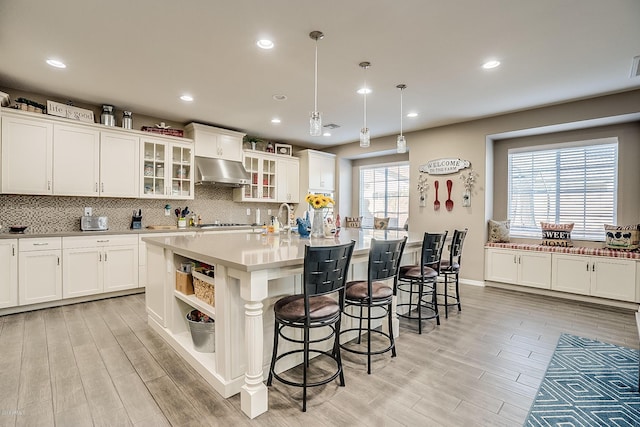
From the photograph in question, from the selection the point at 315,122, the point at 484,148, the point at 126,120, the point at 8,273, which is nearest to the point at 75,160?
the point at 126,120

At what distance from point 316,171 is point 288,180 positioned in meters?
0.68

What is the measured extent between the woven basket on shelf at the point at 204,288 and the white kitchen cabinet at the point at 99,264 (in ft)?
7.97

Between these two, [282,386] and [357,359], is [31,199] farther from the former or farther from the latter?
[357,359]

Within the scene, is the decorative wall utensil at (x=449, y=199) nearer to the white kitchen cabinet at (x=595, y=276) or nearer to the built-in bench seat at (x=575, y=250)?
the built-in bench seat at (x=575, y=250)

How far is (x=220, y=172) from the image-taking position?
5.27 meters

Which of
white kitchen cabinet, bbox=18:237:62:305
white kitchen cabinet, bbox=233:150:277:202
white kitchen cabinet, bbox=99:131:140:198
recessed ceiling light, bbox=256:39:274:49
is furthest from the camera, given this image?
white kitchen cabinet, bbox=233:150:277:202

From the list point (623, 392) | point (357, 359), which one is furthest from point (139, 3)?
point (623, 392)

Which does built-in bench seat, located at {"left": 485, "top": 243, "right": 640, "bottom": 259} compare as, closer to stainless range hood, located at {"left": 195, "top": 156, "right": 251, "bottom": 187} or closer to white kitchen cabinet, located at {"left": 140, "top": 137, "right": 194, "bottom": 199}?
stainless range hood, located at {"left": 195, "top": 156, "right": 251, "bottom": 187}

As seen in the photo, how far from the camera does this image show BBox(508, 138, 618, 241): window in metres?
4.44

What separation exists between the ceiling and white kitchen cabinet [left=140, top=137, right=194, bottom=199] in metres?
0.63

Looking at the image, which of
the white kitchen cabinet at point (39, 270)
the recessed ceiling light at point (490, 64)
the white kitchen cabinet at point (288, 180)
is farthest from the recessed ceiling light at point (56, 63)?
the recessed ceiling light at point (490, 64)

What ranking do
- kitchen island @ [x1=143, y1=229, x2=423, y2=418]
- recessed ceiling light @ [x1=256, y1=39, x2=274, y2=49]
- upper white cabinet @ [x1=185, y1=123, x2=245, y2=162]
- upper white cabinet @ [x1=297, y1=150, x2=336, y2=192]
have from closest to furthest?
kitchen island @ [x1=143, y1=229, x2=423, y2=418] → recessed ceiling light @ [x1=256, y1=39, x2=274, y2=49] → upper white cabinet @ [x1=185, y1=123, x2=245, y2=162] → upper white cabinet @ [x1=297, y1=150, x2=336, y2=192]

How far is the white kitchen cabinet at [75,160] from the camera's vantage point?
3.96 meters

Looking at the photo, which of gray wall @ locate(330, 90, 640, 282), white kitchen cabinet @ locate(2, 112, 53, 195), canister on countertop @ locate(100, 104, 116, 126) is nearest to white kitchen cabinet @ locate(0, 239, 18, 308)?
white kitchen cabinet @ locate(2, 112, 53, 195)
